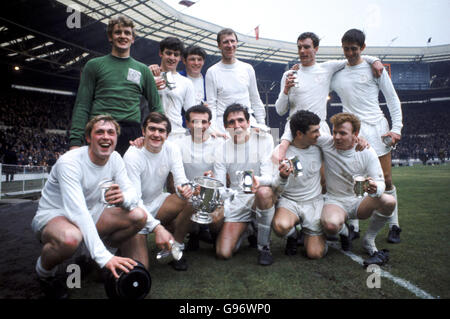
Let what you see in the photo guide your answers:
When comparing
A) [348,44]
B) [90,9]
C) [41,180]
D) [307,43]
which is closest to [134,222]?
[307,43]

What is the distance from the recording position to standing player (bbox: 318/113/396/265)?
303 centimetres

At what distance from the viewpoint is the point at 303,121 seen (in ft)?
10.6

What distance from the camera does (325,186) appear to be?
3.73m

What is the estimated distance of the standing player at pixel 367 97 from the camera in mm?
3713

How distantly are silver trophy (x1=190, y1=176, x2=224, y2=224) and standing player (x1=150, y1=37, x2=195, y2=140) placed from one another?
134cm

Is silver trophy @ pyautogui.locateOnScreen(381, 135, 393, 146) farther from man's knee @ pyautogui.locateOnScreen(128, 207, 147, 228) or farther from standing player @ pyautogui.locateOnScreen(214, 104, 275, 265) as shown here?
man's knee @ pyautogui.locateOnScreen(128, 207, 147, 228)

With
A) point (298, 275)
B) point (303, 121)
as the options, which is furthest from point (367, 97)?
point (298, 275)

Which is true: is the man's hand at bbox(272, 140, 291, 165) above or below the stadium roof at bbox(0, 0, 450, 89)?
below

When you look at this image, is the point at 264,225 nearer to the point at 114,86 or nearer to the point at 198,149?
the point at 198,149

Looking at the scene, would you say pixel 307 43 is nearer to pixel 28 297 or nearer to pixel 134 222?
pixel 134 222

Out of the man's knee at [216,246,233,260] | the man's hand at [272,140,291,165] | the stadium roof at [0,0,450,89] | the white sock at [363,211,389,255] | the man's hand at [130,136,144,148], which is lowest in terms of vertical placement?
the man's knee at [216,246,233,260]

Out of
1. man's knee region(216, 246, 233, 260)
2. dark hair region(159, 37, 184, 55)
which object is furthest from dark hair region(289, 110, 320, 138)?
dark hair region(159, 37, 184, 55)

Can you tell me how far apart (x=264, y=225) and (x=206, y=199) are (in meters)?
0.75

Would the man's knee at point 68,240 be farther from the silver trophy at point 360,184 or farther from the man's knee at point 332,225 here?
the silver trophy at point 360,184
